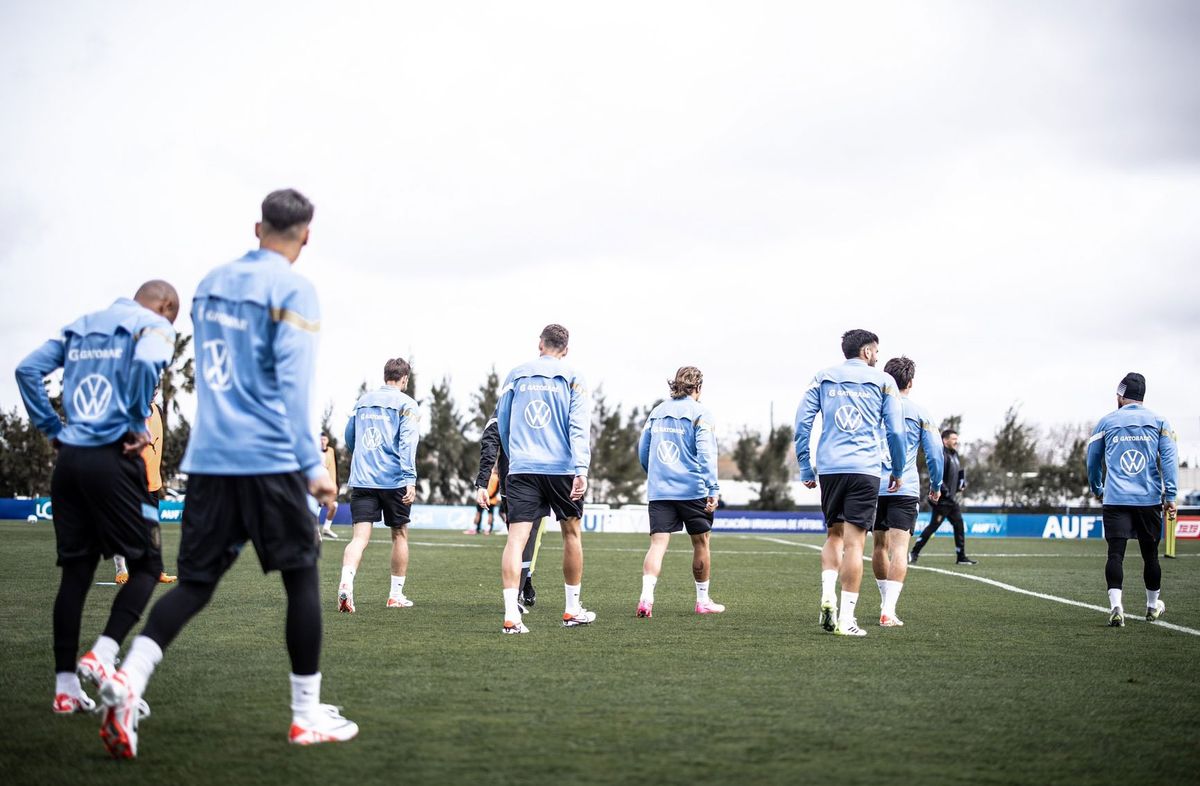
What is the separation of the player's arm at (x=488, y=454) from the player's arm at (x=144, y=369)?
14.7 feet

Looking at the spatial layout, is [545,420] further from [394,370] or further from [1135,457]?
[1135,457]

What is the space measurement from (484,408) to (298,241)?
202 feet

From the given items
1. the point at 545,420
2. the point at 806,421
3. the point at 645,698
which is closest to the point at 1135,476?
the point at 806,421

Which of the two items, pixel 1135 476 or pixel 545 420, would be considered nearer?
pixel 545 420

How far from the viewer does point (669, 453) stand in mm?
9781

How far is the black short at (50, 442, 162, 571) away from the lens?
4.90m

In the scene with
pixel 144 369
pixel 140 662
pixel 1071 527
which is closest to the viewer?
pixel 140 662

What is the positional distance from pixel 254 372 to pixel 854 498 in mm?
5070

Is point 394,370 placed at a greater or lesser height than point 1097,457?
greater

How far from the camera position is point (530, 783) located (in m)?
3.67

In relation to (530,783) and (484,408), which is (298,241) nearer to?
(530,783)

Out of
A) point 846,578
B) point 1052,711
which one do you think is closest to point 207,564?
point 1052,711

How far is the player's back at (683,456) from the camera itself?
9.73 meters

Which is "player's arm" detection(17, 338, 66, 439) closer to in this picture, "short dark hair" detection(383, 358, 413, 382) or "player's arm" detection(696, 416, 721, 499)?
"short dark hair" detection(383, 358, 413, 382)
